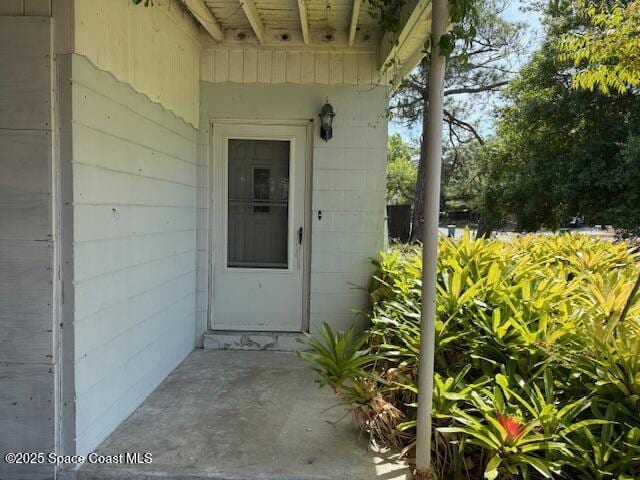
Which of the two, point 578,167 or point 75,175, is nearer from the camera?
point 75,175

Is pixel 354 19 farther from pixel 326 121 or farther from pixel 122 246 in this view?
pixel 122 246

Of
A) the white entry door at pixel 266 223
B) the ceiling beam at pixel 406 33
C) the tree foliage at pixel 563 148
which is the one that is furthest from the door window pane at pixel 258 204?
the tree foliage at pixel 563 148

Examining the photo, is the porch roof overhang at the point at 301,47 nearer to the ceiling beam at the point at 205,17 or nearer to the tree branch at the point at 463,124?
the ceiling beam at the point at 205,17

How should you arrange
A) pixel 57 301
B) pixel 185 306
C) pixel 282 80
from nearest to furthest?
1. pixel 57 301
2. pixel 185 306
3. pixel 282 80

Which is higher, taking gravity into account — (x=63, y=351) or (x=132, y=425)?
(x=63, y=351)

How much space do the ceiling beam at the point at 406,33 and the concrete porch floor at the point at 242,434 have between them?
2518 mm

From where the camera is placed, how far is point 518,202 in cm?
1166

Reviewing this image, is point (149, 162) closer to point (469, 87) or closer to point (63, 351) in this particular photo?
point (63, 351)

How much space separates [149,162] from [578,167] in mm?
9079

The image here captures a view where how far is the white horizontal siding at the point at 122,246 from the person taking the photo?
2369 millimetres

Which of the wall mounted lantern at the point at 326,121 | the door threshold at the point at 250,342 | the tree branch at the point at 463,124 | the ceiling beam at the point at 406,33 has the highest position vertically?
the tree branch at the point at 463,124

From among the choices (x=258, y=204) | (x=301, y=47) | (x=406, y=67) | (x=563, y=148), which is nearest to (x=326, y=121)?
(x=301, y=47)

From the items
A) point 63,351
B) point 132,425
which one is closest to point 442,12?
point 63,351

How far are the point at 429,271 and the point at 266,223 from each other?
8.44 ft
